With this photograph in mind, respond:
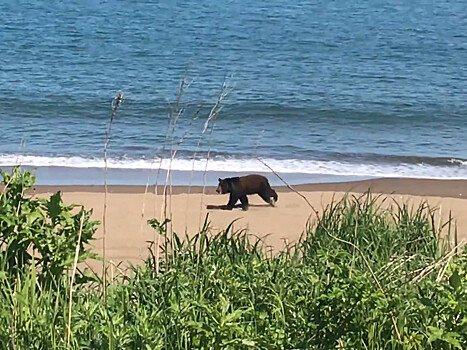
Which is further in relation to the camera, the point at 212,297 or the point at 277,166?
the point at 277,166

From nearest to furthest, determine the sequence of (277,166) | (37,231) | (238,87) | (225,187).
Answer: (37,231) → (225,187) → (277,166) → (238,87)

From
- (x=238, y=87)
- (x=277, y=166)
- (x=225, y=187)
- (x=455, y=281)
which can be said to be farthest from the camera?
(x=238, y=87)

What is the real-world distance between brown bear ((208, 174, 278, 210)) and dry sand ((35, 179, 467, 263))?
103 mm

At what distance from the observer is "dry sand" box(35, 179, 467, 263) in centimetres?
825

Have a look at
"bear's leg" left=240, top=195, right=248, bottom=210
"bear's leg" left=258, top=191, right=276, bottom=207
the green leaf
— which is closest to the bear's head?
"bear's leg" left=240, top=195, right=248, bottom=210

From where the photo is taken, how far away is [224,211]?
956 centimetres

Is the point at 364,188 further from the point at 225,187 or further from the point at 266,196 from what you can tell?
the point at 225,187

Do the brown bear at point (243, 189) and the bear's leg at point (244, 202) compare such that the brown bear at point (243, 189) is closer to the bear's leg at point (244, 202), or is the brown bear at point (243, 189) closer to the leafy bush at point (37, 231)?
the bear's leg at point (244, 202)

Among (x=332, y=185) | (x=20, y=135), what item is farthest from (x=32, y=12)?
(x=332, y=185)

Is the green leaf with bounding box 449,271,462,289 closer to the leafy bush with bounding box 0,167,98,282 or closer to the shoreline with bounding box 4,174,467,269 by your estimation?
the leafy bush with bounding box 0,167,98,282

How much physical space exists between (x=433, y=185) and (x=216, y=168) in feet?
8.66

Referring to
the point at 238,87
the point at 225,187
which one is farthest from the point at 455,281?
the point at 238,87

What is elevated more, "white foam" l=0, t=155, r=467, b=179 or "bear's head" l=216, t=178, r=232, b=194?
"white foam" l=0, t=155, r=467, b=179

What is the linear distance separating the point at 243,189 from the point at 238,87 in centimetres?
1014
